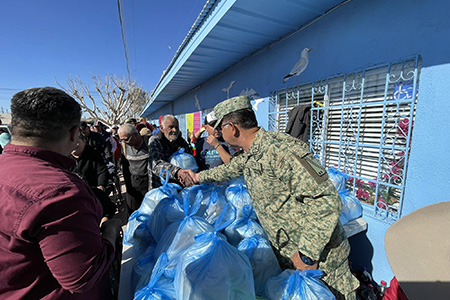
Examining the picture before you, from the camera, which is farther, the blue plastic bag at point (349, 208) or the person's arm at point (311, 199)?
the blue plastic bag at point (349, 208)

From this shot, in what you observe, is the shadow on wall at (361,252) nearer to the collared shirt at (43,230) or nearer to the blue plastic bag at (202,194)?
the blue plastic bag at (202,194)

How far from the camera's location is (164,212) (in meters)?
1.40

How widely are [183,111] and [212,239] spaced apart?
380 inches

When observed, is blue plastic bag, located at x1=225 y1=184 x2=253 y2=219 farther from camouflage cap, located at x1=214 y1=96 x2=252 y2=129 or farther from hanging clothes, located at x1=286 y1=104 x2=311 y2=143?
hanging clothes, located at x1=286 y1=104 x2=311 y2=143

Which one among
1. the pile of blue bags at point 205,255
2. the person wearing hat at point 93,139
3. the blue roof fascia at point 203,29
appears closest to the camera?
the pile of blue bags at point 205,255

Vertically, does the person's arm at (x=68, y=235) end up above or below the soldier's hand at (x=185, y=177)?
above

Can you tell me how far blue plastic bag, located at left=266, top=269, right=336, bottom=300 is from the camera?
1.05 metres

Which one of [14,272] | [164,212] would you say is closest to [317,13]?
[164,212]

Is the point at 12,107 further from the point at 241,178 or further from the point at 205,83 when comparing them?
the point at 205,83

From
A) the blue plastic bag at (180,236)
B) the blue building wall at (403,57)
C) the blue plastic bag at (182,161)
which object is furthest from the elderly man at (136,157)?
the blue building wall at (403,57)

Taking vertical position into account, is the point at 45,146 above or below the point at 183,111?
below

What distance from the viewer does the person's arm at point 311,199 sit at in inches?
44.1

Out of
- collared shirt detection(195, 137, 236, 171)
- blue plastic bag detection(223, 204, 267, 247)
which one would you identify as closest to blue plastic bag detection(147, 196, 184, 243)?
blue plastic bag detection(223, 204, 267, 247)

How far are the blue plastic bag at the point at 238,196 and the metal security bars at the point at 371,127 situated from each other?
1557mm
